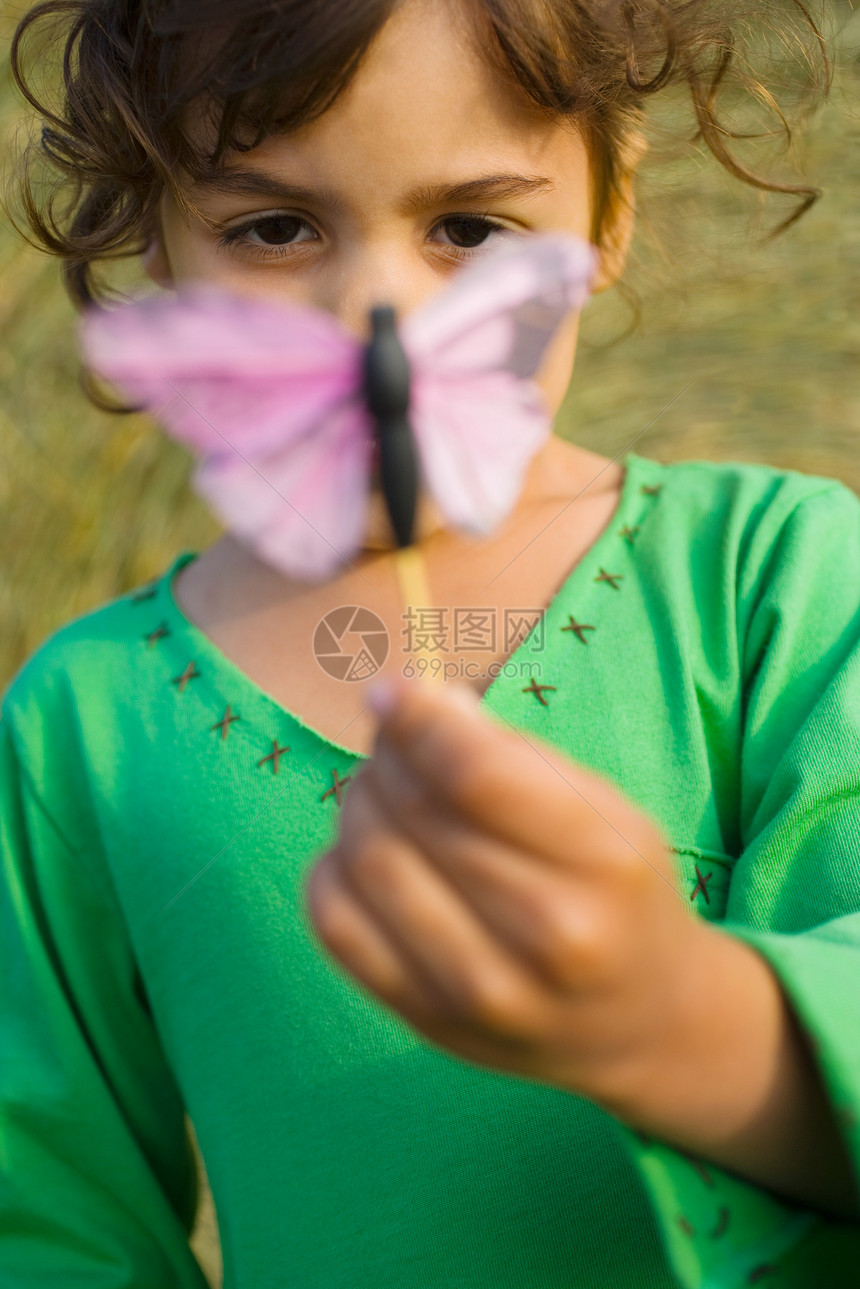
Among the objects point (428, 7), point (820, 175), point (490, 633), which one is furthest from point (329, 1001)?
point (820, 175)

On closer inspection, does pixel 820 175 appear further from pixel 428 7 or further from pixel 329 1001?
pixel 329 1001

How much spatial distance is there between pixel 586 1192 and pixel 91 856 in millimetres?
359

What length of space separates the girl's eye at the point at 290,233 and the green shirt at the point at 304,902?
0.65ft

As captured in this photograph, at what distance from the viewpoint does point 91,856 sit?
717 mm

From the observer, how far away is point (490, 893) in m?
0.31

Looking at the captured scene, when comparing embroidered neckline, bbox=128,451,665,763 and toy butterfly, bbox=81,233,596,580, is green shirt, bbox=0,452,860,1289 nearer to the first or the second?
embroidered neckline, bbox=128,451,665,763

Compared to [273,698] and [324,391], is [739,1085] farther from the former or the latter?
[273,698]

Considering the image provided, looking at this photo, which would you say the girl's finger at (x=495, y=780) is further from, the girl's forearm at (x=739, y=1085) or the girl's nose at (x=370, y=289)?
the girl's nose at (x=370, y=289)

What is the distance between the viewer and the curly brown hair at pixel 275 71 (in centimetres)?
53

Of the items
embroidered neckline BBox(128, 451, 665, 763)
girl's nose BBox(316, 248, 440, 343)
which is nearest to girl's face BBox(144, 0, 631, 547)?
girl's nose BBox(316, 248, 440, 343)

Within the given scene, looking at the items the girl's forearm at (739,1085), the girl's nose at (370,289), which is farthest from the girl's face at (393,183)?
the girl's forearm at (739,1085)

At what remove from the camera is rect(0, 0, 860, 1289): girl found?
40cm

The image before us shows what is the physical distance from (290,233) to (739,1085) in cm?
43

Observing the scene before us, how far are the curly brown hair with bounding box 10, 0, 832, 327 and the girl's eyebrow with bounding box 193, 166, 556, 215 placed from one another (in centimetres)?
1
